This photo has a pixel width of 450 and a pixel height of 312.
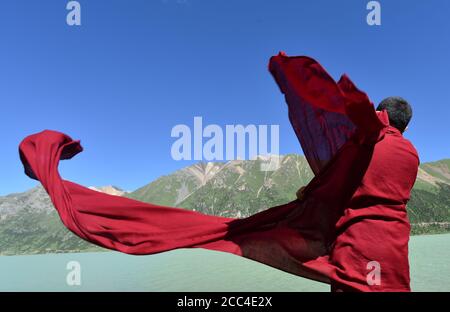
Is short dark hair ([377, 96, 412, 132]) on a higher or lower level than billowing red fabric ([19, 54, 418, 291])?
higher

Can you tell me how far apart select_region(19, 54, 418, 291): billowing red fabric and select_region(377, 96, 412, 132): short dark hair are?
173mm

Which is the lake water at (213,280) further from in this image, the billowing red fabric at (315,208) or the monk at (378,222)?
the monk at (378,222)

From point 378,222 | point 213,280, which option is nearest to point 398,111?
point 378,222

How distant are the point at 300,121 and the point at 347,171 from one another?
28.4 inches

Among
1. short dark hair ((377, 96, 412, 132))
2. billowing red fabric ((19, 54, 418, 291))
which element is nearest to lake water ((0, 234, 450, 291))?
billowing red fabric ((19, 54, 418, 291))

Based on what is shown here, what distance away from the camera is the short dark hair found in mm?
3086

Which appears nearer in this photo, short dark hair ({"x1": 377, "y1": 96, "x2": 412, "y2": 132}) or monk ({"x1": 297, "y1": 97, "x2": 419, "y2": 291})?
monk ({"x1": 297, "y1": 97, "x2": 419, "y2": 291})

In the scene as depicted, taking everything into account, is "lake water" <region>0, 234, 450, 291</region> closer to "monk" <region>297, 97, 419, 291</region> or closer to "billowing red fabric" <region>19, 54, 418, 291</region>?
"billowing red fabric" <region>19, 54, 418, 291</region>

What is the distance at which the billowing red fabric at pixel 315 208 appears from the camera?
9.01ft

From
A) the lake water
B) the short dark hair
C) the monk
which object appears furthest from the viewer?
the lake water

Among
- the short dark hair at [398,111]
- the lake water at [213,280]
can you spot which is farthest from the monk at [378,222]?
the lake water at [213,280]

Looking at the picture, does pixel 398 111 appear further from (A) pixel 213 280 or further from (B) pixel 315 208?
(A) pixel 213 280

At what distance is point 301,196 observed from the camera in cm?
319
